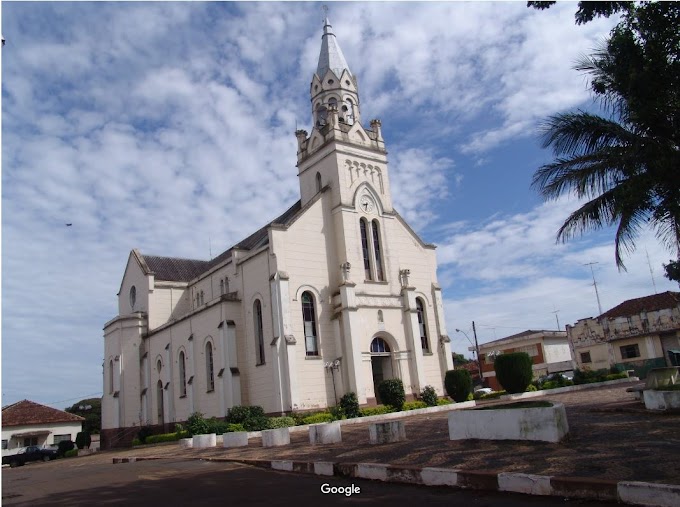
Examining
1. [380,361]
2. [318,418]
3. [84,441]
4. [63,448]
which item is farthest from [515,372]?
[63,448]

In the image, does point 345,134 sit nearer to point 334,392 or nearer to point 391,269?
point 391,269

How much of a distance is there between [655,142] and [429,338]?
69.8 ft

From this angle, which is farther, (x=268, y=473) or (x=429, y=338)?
(x=429, y=338)

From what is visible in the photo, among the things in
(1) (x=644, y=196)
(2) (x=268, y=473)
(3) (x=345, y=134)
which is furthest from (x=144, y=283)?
(1) (x=644, y=196)

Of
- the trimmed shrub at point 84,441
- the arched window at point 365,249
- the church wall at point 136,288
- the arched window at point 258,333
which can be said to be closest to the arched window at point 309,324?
the arched window at point 258,333

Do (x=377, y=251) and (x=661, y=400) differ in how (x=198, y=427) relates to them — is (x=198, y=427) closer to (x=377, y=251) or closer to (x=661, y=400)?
(x=377, y=251)

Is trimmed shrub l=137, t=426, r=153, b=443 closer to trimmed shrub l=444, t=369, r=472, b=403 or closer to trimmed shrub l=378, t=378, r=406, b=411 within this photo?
trimmed shrub l=378, t=378, r=406, b=411

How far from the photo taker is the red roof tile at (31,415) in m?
49.6

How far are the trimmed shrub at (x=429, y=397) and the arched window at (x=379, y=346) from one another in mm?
2966

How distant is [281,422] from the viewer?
2561 cm

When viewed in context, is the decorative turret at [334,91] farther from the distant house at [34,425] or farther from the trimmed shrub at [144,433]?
the distant house at [34,425]

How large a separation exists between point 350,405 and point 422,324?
29.8 feet

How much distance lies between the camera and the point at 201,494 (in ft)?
32.4

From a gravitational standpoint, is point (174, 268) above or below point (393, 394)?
above
